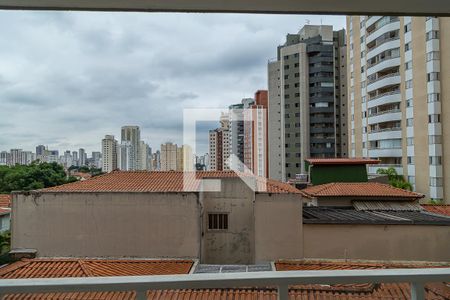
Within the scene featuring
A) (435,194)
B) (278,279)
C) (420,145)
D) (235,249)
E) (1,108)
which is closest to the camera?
(278,279)

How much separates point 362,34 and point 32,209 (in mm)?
16309

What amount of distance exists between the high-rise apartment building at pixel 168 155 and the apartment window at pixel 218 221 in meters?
1.96

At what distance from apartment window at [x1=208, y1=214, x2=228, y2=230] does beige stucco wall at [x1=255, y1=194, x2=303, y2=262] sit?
890mm

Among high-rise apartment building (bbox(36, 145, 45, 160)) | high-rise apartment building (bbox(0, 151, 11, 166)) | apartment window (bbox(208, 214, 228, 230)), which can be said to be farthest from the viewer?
apartment window (bbox(208, 214, 228, 230))

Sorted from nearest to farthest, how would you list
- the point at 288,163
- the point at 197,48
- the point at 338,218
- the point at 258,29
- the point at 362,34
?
the point at 258,29
the point at 197,48
the point at 338,218
the point at 362,34
the point at 288,163

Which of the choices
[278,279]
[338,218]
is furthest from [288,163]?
[278,279]

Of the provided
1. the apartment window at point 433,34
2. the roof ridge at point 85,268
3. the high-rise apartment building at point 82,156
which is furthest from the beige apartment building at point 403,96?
the roof ridge at point 85,268

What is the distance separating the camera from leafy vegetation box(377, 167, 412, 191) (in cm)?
1236

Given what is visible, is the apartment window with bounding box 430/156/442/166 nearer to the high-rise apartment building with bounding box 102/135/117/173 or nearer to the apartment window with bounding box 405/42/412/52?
the apartment window with bounding box 405/42/412/52

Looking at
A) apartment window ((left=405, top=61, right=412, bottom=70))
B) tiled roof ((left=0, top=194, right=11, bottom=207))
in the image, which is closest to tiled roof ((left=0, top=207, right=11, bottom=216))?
tiled roof ((left=0, top=194, right=11, bottom=207))

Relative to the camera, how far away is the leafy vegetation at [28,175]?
2611mm

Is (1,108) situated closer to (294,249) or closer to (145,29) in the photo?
(145,29)

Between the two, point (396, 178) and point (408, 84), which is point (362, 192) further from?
point (408, 84)

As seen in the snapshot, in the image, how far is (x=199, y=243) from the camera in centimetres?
538
